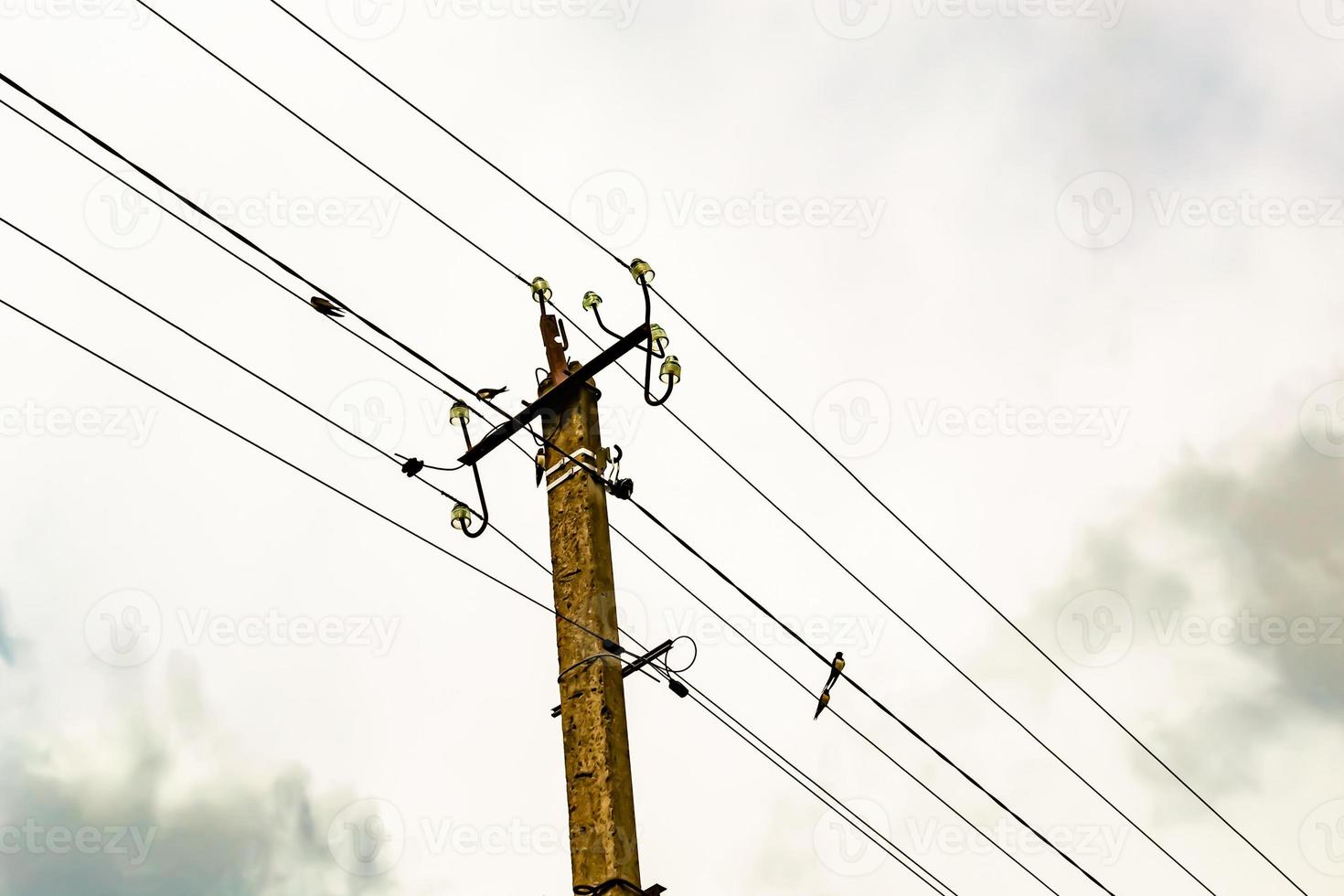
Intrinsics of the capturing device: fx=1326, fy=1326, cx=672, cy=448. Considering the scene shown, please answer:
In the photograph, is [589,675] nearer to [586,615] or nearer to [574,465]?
[586,615]

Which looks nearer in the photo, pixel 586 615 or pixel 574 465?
pixel 586 615

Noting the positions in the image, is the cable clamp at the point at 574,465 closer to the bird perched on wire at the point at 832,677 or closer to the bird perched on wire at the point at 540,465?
the bird perched on wire at the point at 540,465

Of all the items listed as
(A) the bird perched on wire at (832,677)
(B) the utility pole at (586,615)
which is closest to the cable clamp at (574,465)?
(B) the utility pole at (586,615)

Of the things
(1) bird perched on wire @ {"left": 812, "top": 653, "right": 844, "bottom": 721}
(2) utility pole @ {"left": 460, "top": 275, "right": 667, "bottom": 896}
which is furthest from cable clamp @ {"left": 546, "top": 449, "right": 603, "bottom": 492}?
(1) bird perched on wire @ {"left": 812, "top": 653, "right": 844, "bottom": 721}

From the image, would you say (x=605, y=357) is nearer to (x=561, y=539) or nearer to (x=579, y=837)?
(x=561, y=539)

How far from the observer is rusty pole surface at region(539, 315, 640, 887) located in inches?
280

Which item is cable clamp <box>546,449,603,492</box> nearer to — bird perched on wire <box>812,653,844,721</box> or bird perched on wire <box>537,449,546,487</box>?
bird perched on wire <box>537,449,546,487</box>

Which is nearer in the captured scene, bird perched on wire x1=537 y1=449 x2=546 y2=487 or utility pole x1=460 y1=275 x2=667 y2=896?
utility pole x1=460 y1=275 x2=667 y2=896

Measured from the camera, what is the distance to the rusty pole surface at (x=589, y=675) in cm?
712

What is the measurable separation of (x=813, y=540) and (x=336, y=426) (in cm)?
388

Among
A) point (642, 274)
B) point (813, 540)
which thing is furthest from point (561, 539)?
point (813, 540)

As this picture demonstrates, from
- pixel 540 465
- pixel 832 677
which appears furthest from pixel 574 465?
pixel 832 677

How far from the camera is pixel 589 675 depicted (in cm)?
762

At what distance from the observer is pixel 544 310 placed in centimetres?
895
